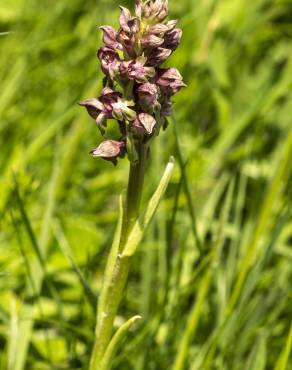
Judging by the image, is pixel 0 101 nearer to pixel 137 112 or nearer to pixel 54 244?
pixel 54 244

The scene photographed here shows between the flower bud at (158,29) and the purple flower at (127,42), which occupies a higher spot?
the flower bud at (158,29)

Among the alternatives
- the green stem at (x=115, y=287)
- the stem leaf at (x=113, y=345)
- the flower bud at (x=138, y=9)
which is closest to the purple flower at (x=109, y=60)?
the flower bud at (x=138, y=9)

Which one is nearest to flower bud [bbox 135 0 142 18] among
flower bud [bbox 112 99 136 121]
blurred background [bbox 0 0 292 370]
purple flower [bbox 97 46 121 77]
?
purple flower [bbox 97 46 121 77]

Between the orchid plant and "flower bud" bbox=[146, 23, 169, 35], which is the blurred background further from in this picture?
"flower bud" bbox=[146, 23, 169, 35]

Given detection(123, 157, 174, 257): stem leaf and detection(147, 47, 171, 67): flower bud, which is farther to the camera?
detection(123, 157, 174, 257): stem leaf

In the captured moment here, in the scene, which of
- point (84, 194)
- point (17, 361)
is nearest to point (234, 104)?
point (84, 194)

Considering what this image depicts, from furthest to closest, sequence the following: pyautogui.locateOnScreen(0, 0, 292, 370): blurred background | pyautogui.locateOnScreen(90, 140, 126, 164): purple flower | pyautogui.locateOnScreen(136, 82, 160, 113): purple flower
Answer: pyautogui.locateOnScreen(0, 0, 292, 370): blurred background, pyautogui.locateOnScreen(90, 140, 126, 164): purple flower, pyautogui.locateOnScreen(136, 82, 160, 113): purple flower

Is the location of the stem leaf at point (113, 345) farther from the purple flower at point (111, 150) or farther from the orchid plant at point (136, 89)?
the purple flower at point (111, 150)

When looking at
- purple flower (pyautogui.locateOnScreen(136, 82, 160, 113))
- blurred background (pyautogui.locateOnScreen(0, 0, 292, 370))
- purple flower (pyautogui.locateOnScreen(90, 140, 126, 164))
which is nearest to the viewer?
purple flower (pyautogui.locateOnScreen(136, 82, 160, 113))
